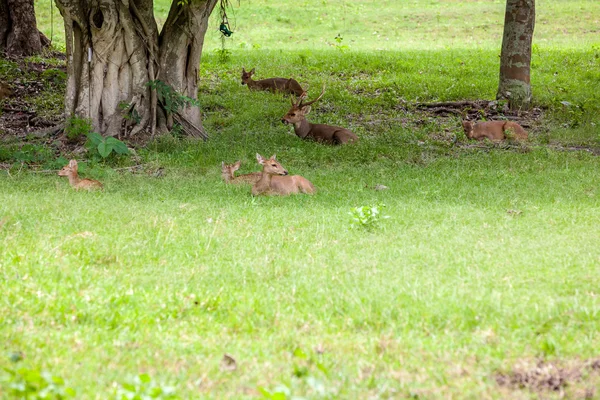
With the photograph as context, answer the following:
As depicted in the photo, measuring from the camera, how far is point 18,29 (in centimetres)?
1770

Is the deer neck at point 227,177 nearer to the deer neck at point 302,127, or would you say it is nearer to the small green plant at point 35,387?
the deer neck at point 302,127

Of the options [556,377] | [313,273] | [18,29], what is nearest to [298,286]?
[313,273]

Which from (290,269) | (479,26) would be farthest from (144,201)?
(479,26)

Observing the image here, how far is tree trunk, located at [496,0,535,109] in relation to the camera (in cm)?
1452

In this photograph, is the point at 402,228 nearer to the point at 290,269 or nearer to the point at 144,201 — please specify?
the point at 290,269

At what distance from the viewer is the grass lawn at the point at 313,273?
4.12 metres

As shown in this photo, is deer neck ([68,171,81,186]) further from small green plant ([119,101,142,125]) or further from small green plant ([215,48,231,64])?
small green plant ([215,48,231,64])

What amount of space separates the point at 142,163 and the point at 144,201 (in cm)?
254

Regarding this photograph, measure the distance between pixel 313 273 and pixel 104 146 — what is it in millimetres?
5563

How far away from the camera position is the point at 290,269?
5.85 meters

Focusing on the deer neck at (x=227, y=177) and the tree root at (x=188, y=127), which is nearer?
the deer neck at (x=227, y=177)

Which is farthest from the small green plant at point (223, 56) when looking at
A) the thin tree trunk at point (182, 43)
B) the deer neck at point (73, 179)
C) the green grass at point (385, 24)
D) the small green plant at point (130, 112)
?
the deer neck at point (73, 179)

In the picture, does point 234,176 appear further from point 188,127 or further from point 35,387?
point 35,387

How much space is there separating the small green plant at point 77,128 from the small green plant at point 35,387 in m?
7.91
